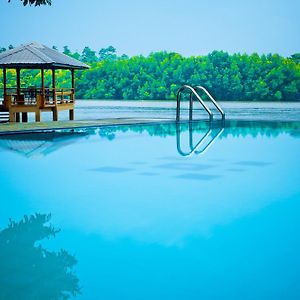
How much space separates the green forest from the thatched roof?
34757mm

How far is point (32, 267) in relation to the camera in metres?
4.36

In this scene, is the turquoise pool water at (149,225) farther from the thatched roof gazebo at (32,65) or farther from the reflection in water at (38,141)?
the thatched roof gazebo at (32,65)

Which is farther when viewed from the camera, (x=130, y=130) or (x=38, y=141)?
(x=130, y=130)

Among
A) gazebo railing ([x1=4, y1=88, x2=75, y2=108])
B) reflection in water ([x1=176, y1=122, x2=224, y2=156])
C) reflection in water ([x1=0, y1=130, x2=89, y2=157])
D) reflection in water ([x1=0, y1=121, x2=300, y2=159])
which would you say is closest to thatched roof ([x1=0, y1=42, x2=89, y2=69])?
gazebo railing ([x1=4, y1=88, x2=75, y2=108])

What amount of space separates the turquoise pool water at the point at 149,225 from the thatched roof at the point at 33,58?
7.63m

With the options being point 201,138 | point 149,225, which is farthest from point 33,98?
point 149,225

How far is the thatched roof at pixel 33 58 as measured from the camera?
18.5 m

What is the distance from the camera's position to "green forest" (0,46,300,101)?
173 feet

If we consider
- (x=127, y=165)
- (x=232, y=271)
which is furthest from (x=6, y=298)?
(x=127, y=165)

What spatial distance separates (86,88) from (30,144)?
46581 mm

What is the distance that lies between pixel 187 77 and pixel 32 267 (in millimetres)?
53633

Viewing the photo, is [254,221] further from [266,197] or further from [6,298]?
[6,298]

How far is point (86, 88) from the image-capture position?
58.7m

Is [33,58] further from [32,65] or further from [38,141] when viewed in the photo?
[38,141]
